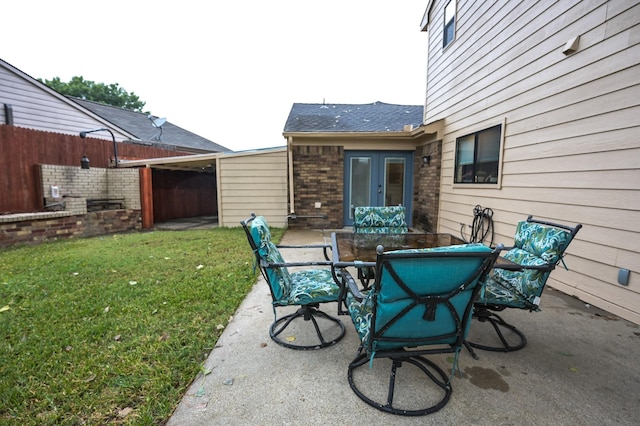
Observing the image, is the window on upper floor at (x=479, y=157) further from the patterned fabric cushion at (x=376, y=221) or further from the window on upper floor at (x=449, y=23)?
the window on upper floor at (x=449, y=23)

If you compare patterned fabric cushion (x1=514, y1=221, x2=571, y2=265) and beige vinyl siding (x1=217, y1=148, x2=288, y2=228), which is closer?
patterned fabric cushion (x1=514, y1=221, x2=571, y2=265)

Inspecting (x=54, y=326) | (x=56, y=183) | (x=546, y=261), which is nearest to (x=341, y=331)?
(x=546, y=261)

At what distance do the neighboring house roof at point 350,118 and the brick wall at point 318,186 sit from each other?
0.57m

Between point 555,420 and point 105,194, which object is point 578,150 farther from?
point 105,194

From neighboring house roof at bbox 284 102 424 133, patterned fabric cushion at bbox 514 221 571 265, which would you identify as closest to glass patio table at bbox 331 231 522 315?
patterned fabric cushion at bbox 514 221 571 265

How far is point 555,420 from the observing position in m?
1.54

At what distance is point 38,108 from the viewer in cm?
909

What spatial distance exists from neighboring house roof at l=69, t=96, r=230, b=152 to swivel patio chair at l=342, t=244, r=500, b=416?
12.8m

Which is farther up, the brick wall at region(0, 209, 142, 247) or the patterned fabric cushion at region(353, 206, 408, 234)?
the patterned fabric cushion at region(353, 206, 408, 234)

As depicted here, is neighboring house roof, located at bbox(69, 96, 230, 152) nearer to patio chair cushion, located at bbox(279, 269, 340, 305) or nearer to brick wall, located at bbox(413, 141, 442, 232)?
brick wall, located at bbox(413, 141, 442, 232)

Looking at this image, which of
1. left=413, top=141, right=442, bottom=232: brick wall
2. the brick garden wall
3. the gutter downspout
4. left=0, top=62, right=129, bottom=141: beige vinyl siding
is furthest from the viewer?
left=0, top=62, right=129, bottom=141: beige vinyl siding

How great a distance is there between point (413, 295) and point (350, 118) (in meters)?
7.36

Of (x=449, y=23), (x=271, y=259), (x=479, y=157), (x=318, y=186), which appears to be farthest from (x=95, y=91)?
(x=271, y=259)

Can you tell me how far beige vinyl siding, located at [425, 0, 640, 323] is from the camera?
2684mm
